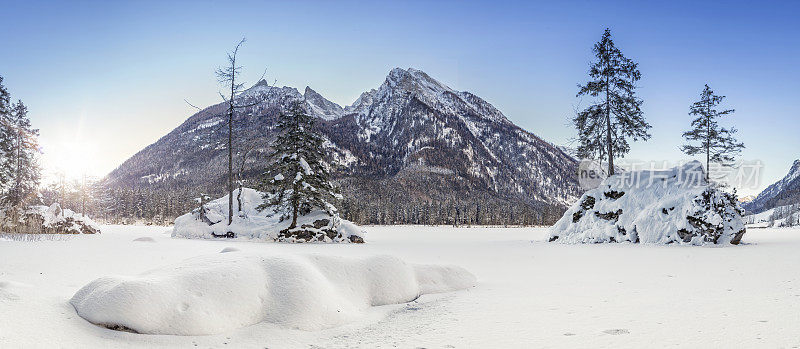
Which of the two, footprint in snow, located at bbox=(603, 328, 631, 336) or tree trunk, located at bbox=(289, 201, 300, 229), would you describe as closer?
footprint in snow, located at bbox=(603, 328, 631, 336)

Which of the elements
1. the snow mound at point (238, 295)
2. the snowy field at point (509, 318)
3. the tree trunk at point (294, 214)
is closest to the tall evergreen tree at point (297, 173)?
the tree trunk at point (294, 214)

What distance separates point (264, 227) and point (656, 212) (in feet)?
63.3

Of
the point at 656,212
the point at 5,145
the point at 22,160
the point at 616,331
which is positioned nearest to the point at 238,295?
the point at 616,331

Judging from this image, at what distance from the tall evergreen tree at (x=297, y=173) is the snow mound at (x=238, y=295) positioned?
1606cm

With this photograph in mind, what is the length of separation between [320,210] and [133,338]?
1894cm

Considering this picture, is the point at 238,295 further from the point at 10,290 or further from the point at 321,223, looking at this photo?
the point at 321,223

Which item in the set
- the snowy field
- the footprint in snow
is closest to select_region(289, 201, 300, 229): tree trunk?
the snowy field

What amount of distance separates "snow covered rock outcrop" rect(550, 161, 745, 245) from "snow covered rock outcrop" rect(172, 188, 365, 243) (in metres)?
11.2

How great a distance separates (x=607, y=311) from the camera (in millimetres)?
4422

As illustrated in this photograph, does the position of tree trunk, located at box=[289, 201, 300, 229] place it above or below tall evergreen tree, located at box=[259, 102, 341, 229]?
below

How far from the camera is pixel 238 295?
390 cm

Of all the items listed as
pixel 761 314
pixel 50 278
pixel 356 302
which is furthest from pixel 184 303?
pixel 761 314

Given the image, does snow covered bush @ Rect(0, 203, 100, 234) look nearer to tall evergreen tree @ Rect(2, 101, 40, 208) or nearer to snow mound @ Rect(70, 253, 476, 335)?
tall evergreen tree @ Rect(2, 101, 40, 208)

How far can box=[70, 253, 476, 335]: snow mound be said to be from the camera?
11.1 ft
